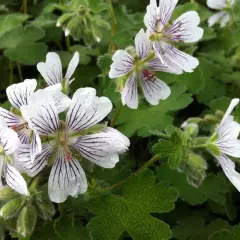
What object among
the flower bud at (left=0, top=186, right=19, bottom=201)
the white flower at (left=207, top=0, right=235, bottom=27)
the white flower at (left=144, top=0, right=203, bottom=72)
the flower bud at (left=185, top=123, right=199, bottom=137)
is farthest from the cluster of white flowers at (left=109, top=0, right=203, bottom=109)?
the white flower at (left=207, top=0, right=235, bottom=27)

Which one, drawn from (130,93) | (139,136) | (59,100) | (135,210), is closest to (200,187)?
(139,136)

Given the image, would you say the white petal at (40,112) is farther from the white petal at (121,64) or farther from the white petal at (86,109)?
the white petal at (121,64)

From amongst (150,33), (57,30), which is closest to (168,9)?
(150,33)

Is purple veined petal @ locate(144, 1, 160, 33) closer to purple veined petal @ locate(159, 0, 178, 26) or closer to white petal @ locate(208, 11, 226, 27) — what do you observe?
purple veined petal @ locate(159, 0, 178, 26)

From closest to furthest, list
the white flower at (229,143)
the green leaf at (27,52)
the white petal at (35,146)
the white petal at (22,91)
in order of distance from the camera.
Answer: the white petal at (35,146) → the white petal at (22,91) → the white flower at (229,143) → the green leaf at (27,52)

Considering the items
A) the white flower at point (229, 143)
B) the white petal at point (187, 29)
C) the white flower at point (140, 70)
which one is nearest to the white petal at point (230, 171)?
the white flower at point (229, 143)

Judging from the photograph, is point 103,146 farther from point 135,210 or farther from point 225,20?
point 225,20

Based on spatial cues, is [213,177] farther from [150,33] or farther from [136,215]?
[150,33]

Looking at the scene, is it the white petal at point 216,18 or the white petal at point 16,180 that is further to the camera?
the white petal at point 216,18
